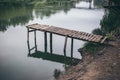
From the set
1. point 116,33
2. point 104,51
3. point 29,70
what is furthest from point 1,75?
point 116,33

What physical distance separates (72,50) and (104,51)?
5436 mm

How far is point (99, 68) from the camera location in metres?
18.5

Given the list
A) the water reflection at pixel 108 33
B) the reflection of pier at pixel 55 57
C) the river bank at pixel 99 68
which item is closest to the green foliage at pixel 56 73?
the river bank at pixel 99 68

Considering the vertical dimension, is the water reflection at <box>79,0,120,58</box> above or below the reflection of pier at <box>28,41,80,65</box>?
above

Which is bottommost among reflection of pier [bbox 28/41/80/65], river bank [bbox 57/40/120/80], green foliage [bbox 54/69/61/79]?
reflection of pier [bbox 28/41/80/65]

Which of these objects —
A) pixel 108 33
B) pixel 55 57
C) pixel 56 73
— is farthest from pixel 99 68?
pixel 108 33

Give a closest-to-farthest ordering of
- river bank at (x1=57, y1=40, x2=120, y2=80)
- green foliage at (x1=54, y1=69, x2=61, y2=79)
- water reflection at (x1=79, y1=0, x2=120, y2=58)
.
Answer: river bank at (x1=57, y1=40, x2=120, y2=80)
green foliage at (x1=54, y1=69, x2=61, y2=79)
water reflection at (x1=79, y1=0, x2=120, y2=58)

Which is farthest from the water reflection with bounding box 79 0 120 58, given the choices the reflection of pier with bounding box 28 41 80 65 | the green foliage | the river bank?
the green foliage

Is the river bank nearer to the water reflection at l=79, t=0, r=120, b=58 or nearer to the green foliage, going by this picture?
the green foliage

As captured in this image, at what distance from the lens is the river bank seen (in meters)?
17.0

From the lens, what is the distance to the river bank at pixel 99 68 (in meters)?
17.0

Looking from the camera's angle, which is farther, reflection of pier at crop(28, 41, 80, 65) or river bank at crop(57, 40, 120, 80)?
reflection of pier at crop(28, 41, 80, 65)

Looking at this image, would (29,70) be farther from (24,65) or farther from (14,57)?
(14,57)

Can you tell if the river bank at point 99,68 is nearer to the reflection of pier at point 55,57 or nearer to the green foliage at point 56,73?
the green foliage at point 56,73
